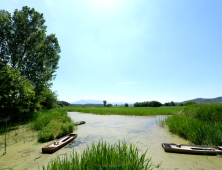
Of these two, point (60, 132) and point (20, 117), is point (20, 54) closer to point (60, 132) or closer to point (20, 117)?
point (20, 117)

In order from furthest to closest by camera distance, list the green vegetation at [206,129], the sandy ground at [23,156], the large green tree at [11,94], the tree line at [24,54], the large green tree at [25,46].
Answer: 1. the large green tree at [25,46]
2. the tree line at [24,54]
3. the large green tree at [11,94]
4. the green vegetation at [206,129]
5. the sandy ground at [23,156]

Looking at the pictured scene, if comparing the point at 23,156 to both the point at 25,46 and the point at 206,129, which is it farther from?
the point at 25,46

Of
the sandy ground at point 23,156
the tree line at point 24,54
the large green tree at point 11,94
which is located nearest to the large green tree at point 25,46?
the tree line at point 24,54

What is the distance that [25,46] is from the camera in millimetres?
11711

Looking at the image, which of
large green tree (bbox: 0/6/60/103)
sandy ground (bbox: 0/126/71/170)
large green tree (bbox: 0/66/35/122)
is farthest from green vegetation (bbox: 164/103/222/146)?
large green tree (bbox: 0/6/60/103)

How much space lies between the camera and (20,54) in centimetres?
1151

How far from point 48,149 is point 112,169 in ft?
11.0

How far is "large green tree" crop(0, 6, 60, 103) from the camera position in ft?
35.7

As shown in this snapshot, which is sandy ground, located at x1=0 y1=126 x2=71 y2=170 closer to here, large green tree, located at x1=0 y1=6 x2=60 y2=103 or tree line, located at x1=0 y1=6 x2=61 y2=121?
tree line, located at x1=0 y1=6 x2=61 y2=121

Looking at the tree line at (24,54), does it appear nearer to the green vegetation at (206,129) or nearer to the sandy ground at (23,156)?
the sandy ground at (23,156)

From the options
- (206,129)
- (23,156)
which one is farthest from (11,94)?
(206,129)

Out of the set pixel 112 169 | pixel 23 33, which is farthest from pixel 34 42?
pixel 112 169

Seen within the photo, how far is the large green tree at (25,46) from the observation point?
10875 millimetres

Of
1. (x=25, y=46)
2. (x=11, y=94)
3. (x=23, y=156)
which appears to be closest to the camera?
(x=23, y=156)
